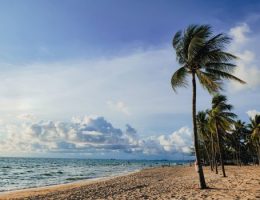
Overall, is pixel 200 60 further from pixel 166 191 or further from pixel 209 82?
pixel 166 191

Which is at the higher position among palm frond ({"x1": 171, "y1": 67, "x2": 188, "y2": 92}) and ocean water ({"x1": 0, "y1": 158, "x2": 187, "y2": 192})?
palm frond ({"x1": 171, "y1": 67, "x2": 188, "y2": 92})

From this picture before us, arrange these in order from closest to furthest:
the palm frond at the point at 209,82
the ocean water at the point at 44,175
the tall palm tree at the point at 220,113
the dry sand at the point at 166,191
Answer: the dry sand at the point at 166,191, the palm frond at the point at 209,82, the tall palm tree at the point at 220,113, the ocean water at the point at 44,175

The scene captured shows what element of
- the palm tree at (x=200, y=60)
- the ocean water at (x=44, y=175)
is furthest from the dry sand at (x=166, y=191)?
the ocean water at (x=44, y=175)

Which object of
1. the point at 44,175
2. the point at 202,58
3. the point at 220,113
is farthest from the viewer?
the point at 44,175

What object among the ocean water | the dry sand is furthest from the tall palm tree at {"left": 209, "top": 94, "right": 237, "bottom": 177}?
the ocean water

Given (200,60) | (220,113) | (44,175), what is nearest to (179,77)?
(200,60)

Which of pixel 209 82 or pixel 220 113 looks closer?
pixel 209 82

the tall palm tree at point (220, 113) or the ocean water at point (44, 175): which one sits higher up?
the tall palm tree at point (220, 113)

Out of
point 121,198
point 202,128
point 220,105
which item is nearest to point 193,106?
point 121,198

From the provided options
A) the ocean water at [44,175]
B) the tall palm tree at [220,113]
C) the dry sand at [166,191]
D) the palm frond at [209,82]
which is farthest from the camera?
the ocean water at [44,175]

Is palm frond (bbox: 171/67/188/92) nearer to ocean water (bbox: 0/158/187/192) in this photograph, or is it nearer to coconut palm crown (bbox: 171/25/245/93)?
coconut palm crown (bbox: 171/25/245/93)

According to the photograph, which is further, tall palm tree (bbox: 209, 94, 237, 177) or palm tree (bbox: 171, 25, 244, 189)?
tall palm tree (bbox: 209, 94, 237, 177)

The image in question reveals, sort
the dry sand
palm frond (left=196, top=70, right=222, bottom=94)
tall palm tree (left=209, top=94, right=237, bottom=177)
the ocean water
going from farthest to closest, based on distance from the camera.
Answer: the ocean water, tall palm tree (left=209, top=94, right=237, bottom=177), palm frond (left=196, top=70, right=222, bottom=94), the dry sand

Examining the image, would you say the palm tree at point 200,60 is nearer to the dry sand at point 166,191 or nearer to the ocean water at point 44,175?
the dry sand at point 166,191
